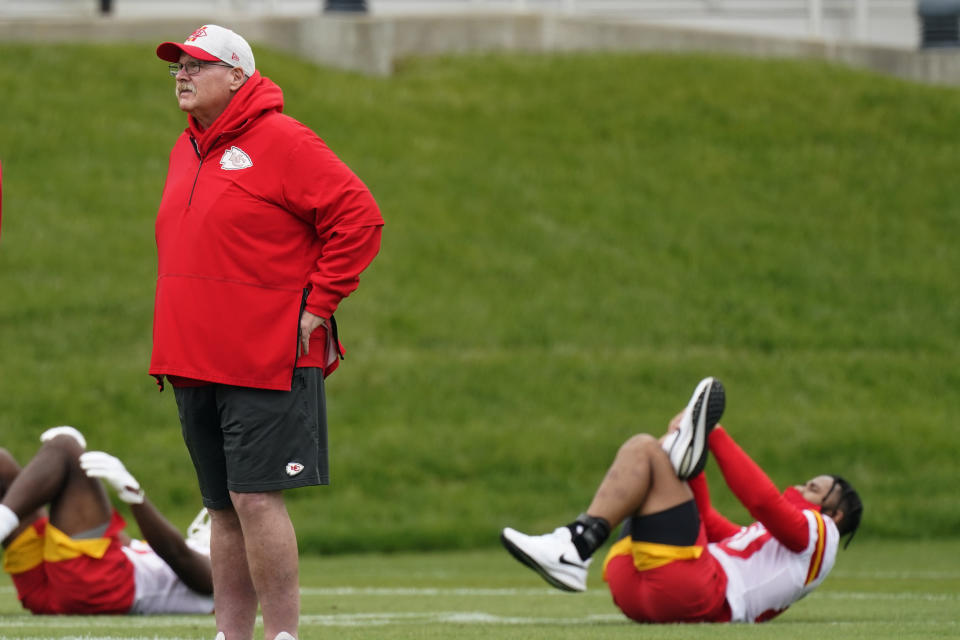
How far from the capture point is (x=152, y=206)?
17.9 m

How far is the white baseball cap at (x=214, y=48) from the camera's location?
484cm

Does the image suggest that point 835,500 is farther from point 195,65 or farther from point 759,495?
point 195,65

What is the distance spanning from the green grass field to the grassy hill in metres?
0.04

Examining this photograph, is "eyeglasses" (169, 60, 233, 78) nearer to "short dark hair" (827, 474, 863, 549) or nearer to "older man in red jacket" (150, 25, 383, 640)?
"older man in red jacket" (150, 25, 383, 640)

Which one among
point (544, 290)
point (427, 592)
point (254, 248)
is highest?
point (254, 248)

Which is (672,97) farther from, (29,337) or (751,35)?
(29,337)

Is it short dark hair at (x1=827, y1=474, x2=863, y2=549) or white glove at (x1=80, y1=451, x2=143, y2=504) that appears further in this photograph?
short dark hair at (x1=827, y1=474, x2=863, y2=549)

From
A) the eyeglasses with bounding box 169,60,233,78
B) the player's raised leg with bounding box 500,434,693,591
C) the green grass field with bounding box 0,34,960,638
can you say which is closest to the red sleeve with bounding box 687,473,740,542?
the player's raised leg with bounding box 500,434,693,591

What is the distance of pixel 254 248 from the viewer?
4.72m

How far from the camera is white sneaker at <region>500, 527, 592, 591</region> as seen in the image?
6.51 meters

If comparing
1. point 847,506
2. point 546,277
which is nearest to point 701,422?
point 847,506

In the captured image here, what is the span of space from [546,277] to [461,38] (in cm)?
618

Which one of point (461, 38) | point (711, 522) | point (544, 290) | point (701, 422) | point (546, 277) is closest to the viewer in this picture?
point (701, 422)

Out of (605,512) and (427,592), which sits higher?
(605,512)
